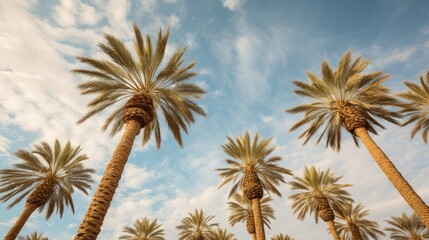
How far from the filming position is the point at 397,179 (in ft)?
41.0

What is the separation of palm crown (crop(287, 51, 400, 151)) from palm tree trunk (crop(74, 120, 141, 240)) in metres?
12.3

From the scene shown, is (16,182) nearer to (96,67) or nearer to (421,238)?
(96,67)

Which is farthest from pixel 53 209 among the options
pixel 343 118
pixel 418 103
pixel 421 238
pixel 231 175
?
pixel 421 238

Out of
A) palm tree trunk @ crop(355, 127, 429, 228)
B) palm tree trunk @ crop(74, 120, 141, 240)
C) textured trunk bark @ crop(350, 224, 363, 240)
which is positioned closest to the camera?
palm tree trunk @ crop(74, 120, 141, 240)

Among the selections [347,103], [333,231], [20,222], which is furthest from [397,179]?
[20,222]

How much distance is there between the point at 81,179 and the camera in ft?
66.8

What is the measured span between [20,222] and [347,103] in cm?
2302

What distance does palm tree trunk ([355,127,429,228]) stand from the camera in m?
11.5

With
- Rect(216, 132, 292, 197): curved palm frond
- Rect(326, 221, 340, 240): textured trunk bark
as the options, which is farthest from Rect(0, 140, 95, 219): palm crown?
Rect(326, 221, 340, 240): textured trunk bark

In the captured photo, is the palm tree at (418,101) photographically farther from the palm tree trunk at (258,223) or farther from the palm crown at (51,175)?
the palm crown at (51,175)

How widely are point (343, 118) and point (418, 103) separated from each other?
335 inches

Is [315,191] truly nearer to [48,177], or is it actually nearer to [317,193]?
[317,193]

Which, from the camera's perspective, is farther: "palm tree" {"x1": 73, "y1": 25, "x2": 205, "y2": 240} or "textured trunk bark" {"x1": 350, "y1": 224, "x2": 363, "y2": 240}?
"textured trunk bark" {"x1": 350, "y1": 224, "x2": 363, "y2": 240}

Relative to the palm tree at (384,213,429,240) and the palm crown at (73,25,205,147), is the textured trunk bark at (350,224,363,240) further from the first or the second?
the palm crown at (73,25,205,147)
